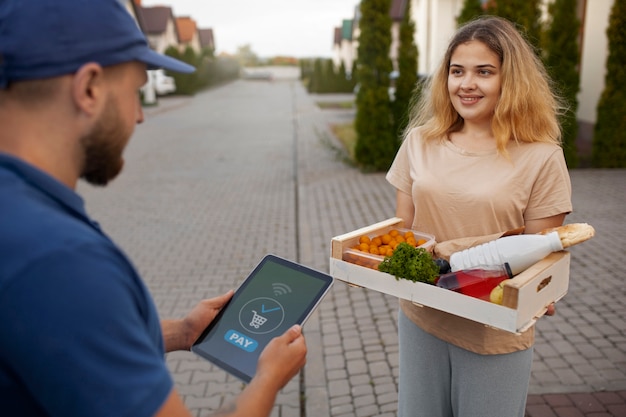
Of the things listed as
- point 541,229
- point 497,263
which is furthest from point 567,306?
point 497,263

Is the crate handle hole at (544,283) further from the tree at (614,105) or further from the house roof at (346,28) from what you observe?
the house roof at (346,28)

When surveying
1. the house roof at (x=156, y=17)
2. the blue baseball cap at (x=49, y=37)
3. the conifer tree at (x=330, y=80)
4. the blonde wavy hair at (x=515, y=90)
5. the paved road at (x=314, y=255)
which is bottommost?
the conifer tree at (x=330, y=80)

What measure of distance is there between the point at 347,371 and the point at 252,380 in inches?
118

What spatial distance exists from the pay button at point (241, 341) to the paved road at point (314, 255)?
2283mm

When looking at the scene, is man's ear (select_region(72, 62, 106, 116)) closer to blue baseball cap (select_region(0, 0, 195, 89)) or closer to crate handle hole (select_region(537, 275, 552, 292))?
blue baseball cap (select_region(0, 0, 195, 89))

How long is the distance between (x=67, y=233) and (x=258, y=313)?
33.3 inches

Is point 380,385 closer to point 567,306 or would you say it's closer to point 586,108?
point 567,306

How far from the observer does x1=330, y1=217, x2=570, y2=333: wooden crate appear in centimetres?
179

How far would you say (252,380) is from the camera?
1.44 metres

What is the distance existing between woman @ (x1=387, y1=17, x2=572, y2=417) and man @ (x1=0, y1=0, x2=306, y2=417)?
1459 mm

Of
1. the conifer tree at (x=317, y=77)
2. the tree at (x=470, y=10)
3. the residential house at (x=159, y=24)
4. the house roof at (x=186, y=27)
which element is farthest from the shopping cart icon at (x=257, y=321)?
the house roof at (x=186, y=27)

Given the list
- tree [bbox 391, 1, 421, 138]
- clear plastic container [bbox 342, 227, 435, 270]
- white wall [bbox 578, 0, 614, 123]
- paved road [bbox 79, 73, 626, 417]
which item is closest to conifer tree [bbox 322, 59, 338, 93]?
paved road [bbox 79, 73, 626, 417]

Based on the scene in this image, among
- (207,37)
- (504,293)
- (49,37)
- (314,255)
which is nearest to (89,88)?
(49,37)

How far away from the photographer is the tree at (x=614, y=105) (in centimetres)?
1047
